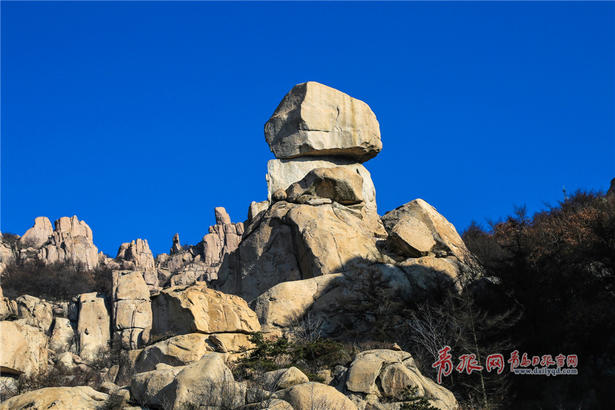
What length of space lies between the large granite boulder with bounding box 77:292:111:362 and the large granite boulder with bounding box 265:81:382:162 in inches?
784

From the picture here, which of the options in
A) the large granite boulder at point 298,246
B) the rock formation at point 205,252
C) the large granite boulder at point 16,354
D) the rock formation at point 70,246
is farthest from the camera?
the rock formation at point 70,246

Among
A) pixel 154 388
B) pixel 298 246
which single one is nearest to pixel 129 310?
pixel 298 246

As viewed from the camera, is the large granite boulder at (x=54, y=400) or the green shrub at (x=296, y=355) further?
the green shrub at (x=296, y=355)

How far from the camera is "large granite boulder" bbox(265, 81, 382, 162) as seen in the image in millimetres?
31703

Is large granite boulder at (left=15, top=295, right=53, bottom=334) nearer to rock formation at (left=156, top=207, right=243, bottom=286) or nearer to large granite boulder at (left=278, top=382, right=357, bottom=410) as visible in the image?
rock formation at (left=156, top=207, right=243, bottom=286)

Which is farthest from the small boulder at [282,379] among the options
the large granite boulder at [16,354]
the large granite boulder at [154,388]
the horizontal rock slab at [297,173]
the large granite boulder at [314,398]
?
the horizontal rock slab at [297,173]

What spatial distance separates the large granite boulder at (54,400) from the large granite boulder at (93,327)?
3096 centimetres

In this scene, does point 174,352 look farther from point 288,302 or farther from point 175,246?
point 175,246

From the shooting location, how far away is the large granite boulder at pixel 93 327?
44.6 m

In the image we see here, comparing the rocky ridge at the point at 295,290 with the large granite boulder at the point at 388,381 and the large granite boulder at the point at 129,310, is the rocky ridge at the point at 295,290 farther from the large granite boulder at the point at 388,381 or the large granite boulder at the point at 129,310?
the large granite boulder at the point at 129,310

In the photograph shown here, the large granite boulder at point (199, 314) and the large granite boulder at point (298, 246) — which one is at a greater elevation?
the large granite boulder at point (298, 246)

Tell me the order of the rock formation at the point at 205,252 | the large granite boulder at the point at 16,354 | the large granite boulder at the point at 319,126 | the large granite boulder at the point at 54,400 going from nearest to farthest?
1. the large granite boulder at the point at 54,400
2. the large granite boulder at the point at 16,354
3. the large granite boulder at the point at 319,126
4. the rock formation at the point at 205,252

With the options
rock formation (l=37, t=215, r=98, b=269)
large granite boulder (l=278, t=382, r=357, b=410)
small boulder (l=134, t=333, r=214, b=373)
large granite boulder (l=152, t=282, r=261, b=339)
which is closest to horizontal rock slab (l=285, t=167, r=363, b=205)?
large granite boulder (l=152, t=282, r=261, b=339)

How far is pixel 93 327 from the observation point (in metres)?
45.9
